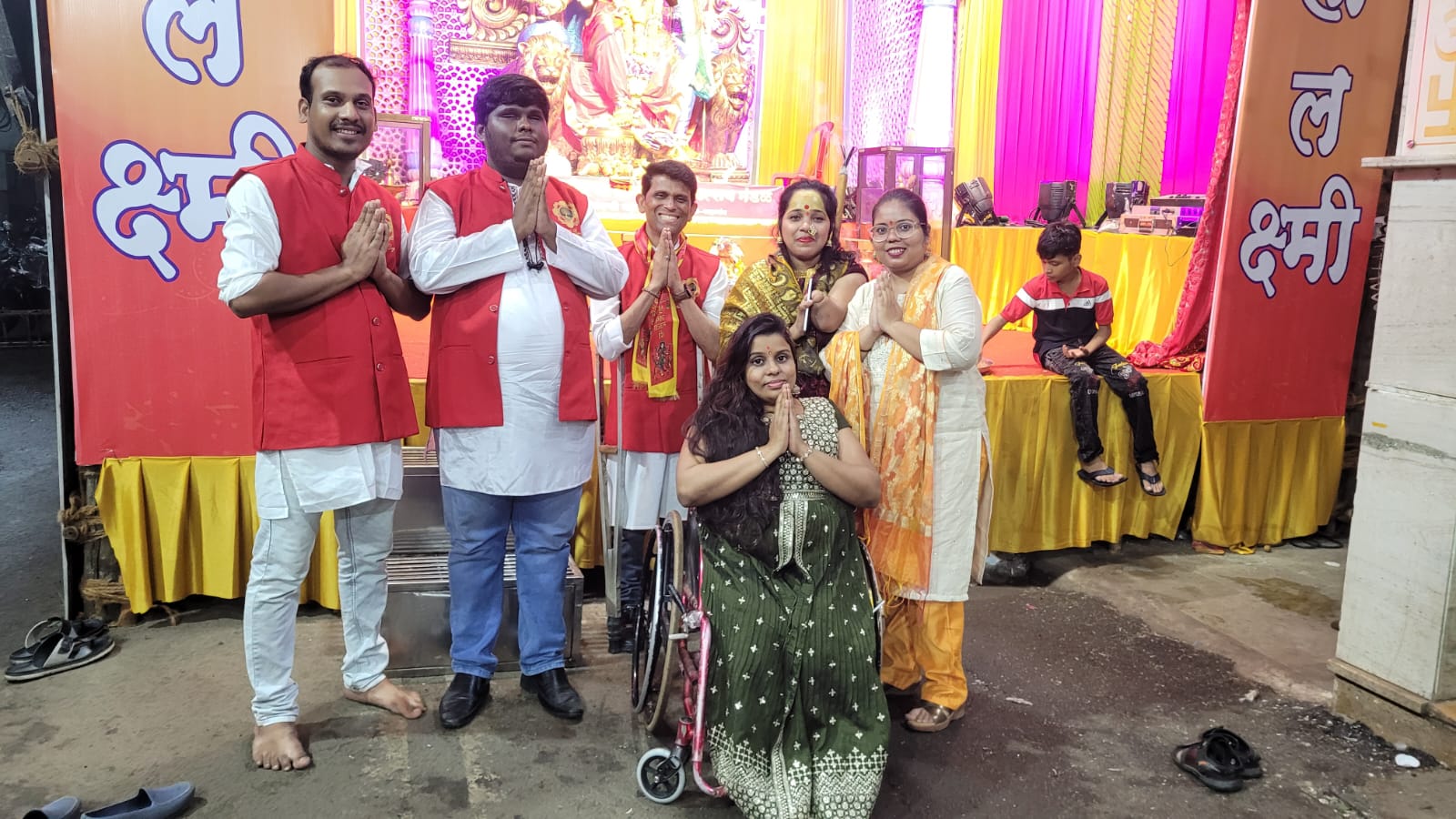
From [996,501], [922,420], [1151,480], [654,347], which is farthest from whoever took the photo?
[1151,480]

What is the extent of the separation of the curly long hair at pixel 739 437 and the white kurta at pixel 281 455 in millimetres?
833

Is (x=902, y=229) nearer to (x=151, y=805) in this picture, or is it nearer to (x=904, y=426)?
(x=904, y=426)

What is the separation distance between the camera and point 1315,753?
2.94 meters

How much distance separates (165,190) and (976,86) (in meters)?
5.83

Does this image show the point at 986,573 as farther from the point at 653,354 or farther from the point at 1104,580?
the point at 653,354

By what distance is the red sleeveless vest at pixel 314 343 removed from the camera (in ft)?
8.50

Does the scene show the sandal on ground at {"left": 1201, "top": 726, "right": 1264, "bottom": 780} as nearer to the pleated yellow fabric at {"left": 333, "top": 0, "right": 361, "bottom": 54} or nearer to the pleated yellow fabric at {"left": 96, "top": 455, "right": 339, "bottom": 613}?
the pleated yellow fabric at {"left": 96, "top": 455, "right": 339, "bottom": 613}

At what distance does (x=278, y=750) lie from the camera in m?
2.71

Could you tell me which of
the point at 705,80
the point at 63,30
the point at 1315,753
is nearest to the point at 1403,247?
the point at 1315,753

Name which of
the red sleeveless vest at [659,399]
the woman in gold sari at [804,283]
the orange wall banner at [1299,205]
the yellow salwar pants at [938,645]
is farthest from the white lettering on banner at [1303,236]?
the red sleeveless vest at [659,399]

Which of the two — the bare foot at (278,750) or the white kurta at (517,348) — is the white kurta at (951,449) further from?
the bare foot at (278,750)

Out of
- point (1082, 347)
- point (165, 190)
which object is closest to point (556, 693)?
point (165, 190)

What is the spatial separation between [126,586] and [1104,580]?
3.70 meters

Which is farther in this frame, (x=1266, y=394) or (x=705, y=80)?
(x=705, y=80)
